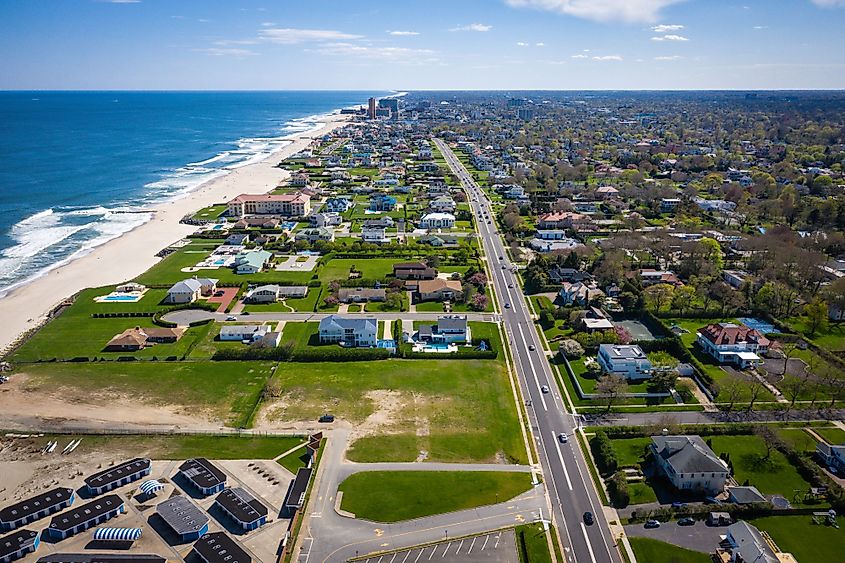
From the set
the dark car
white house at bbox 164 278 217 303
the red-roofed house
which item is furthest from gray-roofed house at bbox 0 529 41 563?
the red-roofed house

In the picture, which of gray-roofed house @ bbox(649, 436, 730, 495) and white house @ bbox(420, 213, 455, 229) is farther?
white house @ bbox(420, 213, 455, 229)

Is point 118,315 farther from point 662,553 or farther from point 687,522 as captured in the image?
point 687,522

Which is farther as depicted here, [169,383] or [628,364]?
[628,364]

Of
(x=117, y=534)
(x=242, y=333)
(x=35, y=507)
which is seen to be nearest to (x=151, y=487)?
(x=117, y=534)

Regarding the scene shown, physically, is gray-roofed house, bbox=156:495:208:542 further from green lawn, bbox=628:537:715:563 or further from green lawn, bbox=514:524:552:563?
A: green lawn, bbox=628:537:715:563

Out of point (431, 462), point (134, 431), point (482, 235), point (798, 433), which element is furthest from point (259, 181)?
point (798, 433)

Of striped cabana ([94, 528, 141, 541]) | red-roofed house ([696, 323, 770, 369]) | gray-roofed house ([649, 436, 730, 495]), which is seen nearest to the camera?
striped cabana ([94, 528, 141, 541])
